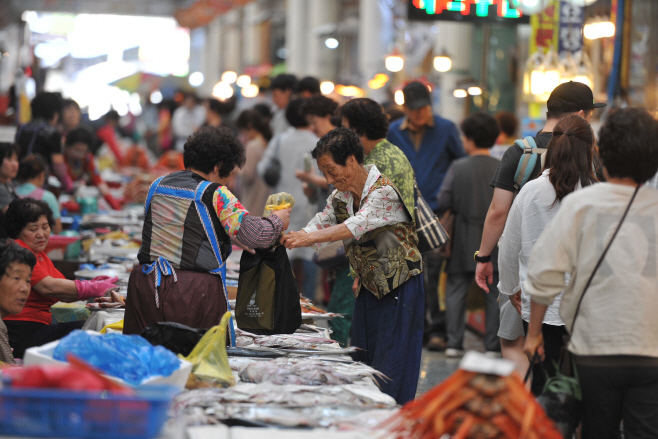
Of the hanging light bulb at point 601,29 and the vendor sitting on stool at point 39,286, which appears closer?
the vendor sitting on stool at point 39,286

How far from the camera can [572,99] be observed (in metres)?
4.23

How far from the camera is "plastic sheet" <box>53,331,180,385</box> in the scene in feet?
9.65

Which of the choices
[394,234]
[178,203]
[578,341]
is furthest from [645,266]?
[178,203]

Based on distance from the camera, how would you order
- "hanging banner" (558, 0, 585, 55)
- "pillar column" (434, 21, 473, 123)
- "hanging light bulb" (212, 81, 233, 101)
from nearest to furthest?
1. "hanging banner" (558, 0, 585, 55)
2. "pillar column" (434, 21, 473, 123)
3. "hanging light bulb" (212, 81, 233, 101)

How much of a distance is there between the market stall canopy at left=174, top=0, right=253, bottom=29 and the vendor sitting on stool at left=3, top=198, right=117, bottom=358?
15.8 metres

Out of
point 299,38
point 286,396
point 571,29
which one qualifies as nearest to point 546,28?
point 571,29

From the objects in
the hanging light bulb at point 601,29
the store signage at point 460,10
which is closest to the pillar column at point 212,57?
the hanging light bulb at point 601,29

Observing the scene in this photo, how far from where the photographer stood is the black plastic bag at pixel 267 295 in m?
3.98

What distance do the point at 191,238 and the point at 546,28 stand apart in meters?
7.97

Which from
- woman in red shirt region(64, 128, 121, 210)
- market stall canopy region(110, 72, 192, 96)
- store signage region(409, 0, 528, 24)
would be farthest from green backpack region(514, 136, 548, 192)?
market stall canopy region(110, 72, 192, 96)

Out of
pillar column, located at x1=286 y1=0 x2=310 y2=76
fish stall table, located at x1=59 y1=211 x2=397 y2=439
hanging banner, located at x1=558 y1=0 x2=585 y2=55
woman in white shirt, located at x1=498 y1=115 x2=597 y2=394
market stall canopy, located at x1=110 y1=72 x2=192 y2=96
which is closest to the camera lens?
fish stall table, located at x1=59 y1=211 x2=397 y2=439

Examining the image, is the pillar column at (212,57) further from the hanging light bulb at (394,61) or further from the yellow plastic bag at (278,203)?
the yellow plastic bag at (278,203)

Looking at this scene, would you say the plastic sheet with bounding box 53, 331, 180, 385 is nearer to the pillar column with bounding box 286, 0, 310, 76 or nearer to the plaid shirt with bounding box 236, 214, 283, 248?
the plaid shirt with bounding box 236, 214, 283, 248

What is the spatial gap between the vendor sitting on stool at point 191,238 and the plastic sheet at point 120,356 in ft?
2.11
